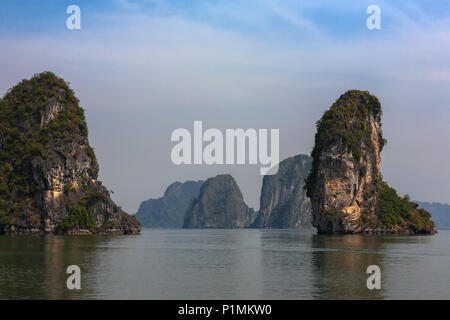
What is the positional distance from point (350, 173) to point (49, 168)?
72.2m

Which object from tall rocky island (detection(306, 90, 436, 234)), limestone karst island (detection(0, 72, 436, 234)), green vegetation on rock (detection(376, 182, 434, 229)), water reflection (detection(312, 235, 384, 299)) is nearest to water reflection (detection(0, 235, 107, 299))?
water reflection (detection(312, 235, 384, 299))

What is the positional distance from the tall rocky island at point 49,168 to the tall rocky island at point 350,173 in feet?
172

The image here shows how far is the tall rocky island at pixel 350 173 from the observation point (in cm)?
13438

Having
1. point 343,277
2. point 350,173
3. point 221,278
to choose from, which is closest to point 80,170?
point 350,173

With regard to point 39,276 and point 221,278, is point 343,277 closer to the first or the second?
point 221,278

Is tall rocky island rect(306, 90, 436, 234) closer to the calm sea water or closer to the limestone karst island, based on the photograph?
the limestone karst island

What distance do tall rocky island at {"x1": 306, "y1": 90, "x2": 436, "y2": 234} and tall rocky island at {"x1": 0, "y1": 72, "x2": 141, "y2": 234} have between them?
52405 mm

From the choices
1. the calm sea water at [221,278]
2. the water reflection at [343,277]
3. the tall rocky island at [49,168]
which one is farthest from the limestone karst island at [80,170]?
the calm sea water at [221,278]

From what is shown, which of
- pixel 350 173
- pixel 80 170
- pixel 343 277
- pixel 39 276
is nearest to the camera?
pixel 39 276

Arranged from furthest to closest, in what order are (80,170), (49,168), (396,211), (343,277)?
(396,211), (80,170), (49,168), (343,277)

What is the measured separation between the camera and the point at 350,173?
135750mm

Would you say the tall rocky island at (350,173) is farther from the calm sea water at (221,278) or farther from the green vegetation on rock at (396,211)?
the calm sea water at (221,278)

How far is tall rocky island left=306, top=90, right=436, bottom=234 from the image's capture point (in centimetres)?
13438

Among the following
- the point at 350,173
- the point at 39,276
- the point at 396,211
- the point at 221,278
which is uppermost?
the point at 350,173
